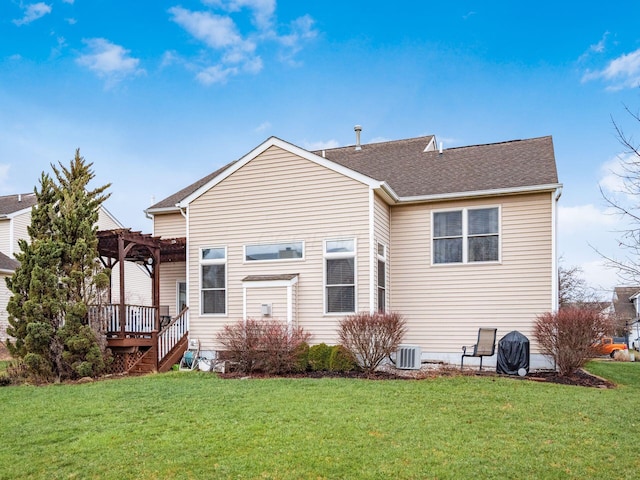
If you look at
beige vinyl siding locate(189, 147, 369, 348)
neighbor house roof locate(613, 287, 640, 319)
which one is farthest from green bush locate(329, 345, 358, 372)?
neighbor house roof locate(613, 287, 640, 319)

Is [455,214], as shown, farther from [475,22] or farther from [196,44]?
[196,44]

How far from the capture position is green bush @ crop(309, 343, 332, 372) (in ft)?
33.9

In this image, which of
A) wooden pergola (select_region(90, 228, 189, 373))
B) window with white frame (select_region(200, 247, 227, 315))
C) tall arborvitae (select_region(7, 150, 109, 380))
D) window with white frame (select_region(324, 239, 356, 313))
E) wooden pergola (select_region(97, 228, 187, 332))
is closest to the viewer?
tall arborvitae (select_region(7, 150, 109, 380))

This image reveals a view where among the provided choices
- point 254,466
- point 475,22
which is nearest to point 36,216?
point 254,466

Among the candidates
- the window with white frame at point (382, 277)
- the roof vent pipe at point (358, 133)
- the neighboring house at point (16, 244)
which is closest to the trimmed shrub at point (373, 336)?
the window with white frame at point (382, 277)

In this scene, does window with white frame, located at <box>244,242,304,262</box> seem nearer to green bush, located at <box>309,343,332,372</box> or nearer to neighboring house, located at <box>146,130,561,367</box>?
neighboring house, located at <box>146,130,561,367</box>

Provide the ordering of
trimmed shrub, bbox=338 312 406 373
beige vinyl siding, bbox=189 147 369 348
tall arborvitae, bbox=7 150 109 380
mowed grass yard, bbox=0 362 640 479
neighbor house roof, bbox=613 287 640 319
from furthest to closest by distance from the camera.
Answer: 1. neighbor house roof, bbox=613 287 640 319
2. beige vinyl siding, bbox=189 147 369 348
3. tall arborvitae, bbox=7 150 109 380
4. trimmed shrub, bbox=338 312 406 373
5. mowed grass yard, bbox=0 362 640 479

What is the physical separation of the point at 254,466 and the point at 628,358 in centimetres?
2069

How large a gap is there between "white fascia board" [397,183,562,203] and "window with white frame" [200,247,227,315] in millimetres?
4705

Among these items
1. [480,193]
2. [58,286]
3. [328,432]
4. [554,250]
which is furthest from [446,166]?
[58,286]

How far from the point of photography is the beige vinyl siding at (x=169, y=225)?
48.1ft

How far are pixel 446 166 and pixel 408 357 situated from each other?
18.3 feet

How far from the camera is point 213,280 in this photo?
12.5 meters

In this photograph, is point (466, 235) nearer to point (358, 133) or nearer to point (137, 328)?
point (358, 133)
